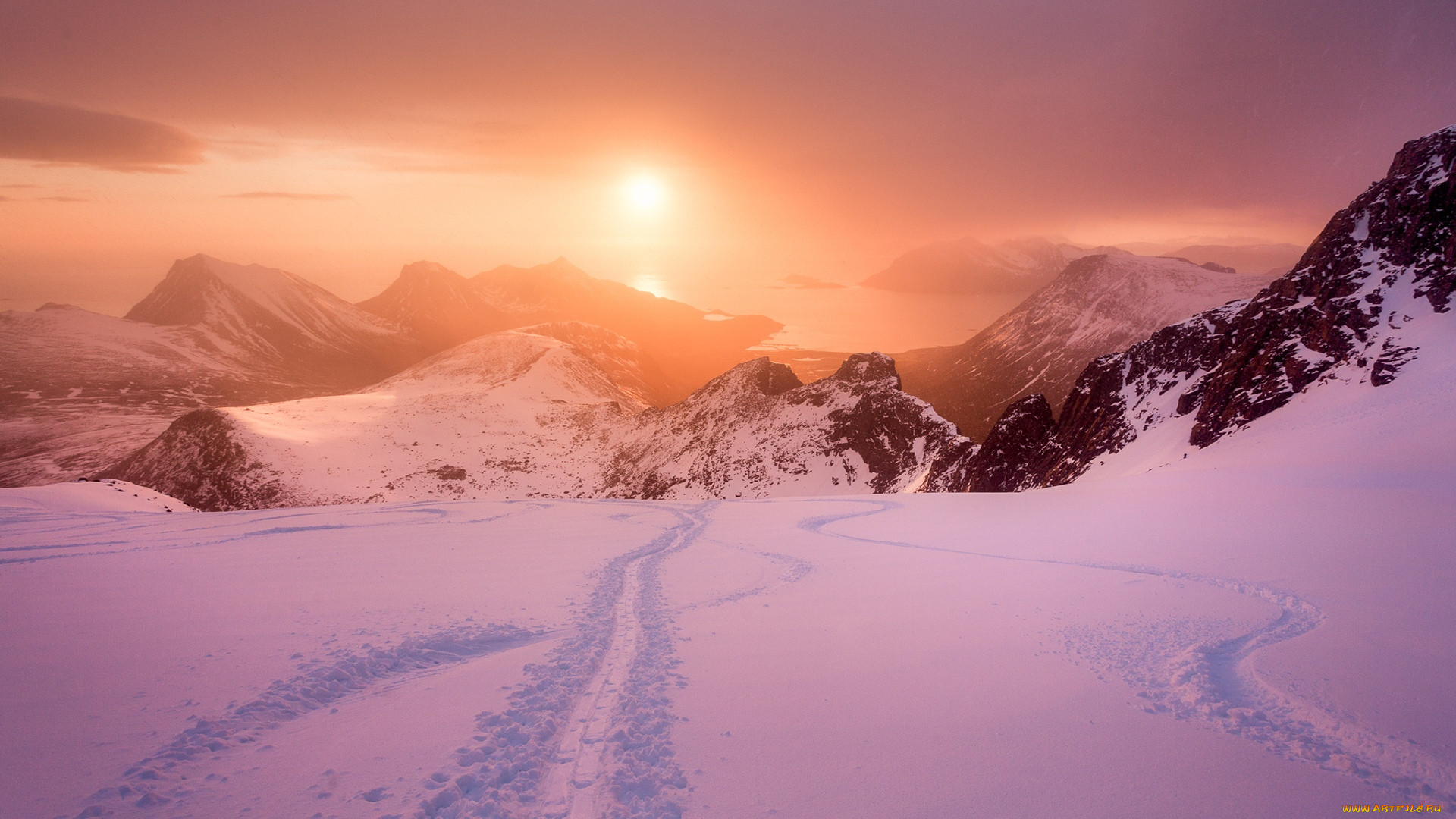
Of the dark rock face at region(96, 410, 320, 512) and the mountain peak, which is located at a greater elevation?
the mountain peak

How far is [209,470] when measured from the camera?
8344 cm

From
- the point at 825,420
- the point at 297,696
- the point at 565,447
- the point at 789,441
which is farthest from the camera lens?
the point at 565,447

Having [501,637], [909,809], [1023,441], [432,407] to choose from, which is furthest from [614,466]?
[909,809]

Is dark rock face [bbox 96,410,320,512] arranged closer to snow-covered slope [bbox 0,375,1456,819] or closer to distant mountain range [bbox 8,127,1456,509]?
distant mountain range [bbox 8,127,1456,509]

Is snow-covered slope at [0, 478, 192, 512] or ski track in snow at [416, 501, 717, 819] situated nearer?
ski track in snow at [416, 501, 717, 819]

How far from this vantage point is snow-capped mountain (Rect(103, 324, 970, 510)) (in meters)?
80.8

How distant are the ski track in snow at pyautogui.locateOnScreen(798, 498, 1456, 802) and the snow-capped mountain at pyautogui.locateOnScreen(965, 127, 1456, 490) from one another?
38.1m

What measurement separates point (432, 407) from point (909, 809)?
12758cm

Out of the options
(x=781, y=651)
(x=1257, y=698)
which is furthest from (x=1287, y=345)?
(x=781, y=651)

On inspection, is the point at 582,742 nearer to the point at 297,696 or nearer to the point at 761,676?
the point at 761,676

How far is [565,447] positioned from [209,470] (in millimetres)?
51664

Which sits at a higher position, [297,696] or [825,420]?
[825,420]

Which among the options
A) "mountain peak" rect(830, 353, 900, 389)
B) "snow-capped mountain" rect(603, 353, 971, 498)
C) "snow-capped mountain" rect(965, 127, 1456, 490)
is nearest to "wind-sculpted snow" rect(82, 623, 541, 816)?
"snow-capped mountain" rect(965, 127, 1456, 490)

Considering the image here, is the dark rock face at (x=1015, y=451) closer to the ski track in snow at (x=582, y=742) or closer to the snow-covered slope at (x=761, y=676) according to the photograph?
the snow-covered slope at (x=761, y=676)
